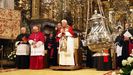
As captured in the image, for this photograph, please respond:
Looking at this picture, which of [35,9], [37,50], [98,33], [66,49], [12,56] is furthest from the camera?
[35,9]

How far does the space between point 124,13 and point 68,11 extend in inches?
103

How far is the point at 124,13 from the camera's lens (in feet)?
45.0

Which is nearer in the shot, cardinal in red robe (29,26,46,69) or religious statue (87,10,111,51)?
religious statue (87,10,111,51)

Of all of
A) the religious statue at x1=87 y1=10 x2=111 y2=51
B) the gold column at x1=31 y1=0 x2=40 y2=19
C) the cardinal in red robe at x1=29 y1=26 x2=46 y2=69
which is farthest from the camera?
the gold column at x1=31 y1=0 x2=40 y2=19

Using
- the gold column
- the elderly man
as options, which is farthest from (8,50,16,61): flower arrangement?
the elderly man

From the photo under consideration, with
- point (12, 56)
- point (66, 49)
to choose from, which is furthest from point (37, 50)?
point (12, 56)

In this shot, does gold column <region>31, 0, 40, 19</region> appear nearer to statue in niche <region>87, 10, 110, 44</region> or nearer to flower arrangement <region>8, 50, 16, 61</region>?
flower arrangement <region>8, 50, 16, 61</region>

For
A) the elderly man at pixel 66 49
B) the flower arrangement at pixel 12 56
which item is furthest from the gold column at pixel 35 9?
the elderly man at pixel 66 49

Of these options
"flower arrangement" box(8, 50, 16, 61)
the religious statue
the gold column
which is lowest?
"flower arrangement" box(8, 50, 16, 61)

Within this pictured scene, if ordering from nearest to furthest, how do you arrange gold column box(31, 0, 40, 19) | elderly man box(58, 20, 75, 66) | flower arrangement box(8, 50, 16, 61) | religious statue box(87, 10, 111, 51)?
religious statue box(87, 10, 111, 51)
elderly man box(58, 20, 75, 66)
flower arrangement box(8, 50, 16, 61)
gold column box(31, 0, 40, 19)

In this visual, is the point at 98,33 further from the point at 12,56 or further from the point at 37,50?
the point at 12,56

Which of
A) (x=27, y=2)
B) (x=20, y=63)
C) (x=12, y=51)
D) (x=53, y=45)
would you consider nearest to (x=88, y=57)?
(x=53, y=45)

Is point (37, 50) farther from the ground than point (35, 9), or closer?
closer

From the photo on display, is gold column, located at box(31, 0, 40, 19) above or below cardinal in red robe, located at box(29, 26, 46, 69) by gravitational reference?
above
